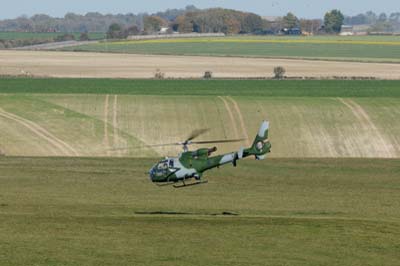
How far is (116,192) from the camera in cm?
4638

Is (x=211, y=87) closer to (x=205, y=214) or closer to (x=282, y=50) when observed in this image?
(x=205, y=214)

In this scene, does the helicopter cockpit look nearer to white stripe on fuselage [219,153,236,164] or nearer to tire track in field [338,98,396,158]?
white stripe on fuselage [219,153,236,164]

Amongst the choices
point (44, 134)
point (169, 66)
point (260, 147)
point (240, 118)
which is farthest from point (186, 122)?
point (169, 66)

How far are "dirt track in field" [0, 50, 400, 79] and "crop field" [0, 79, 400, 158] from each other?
33327mm

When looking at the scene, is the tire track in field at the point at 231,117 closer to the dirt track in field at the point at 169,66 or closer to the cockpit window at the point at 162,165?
the cockpit window at the point at 162,165

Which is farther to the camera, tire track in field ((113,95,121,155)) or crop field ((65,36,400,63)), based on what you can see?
crop field ((65,36,400,63))

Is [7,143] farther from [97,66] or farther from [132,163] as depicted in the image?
[97,66]

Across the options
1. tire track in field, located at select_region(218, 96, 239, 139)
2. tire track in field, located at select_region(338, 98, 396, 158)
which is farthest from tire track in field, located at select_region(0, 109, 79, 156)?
tire track in field, located at select_region(338, 98, 396, 158)

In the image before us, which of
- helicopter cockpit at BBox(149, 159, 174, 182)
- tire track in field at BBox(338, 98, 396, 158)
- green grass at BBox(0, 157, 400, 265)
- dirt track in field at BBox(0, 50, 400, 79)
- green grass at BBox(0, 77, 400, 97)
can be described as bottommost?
dirt track in field at BBox(0, 50, 400, 79)

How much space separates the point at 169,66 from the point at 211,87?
4164 centimetres

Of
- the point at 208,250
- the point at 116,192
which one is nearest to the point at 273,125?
the point at 116,192

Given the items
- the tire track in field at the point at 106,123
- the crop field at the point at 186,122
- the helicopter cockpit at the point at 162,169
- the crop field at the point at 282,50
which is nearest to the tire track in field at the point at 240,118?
the crop field at the point at 186,122

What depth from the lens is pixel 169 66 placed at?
5256 inches

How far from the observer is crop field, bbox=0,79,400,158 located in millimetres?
62375
